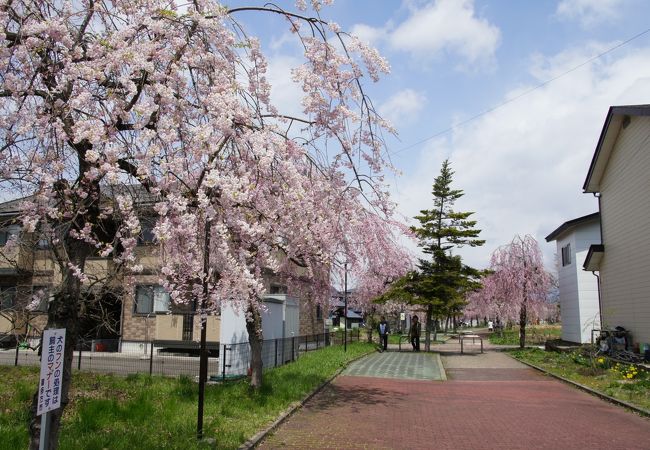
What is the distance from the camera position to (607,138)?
Answer: 66.5ft

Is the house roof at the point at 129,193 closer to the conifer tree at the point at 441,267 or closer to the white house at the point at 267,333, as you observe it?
the white house at the point at 267,333

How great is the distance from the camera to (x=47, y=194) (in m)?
5.75

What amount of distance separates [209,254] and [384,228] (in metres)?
10.8

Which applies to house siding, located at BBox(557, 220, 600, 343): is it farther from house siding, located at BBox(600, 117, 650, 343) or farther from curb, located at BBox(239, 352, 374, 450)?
curb, located at BBox(239, 352, 374, 450)

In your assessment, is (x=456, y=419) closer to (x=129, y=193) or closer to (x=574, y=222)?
(x=129, y=193)

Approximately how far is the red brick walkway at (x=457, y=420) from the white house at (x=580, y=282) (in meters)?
13.3

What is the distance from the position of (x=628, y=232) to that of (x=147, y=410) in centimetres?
1722

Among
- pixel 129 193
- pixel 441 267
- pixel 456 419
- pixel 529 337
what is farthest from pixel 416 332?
pixel 129 193

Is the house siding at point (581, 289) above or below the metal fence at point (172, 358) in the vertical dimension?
above

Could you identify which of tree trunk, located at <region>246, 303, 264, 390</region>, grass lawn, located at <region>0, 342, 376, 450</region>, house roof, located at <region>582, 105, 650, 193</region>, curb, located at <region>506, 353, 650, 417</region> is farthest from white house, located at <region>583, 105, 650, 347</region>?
tree trunk, located at <region>246, 303, 264, 390</region>

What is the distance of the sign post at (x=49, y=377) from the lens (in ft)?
14.8

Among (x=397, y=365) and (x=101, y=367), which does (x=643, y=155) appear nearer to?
(x=397, y=365)

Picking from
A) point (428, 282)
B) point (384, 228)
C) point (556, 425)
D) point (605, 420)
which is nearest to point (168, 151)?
point (556, 425)

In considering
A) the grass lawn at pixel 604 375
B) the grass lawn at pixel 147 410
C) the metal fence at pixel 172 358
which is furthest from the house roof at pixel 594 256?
the grass lawn at pixel 147 410
